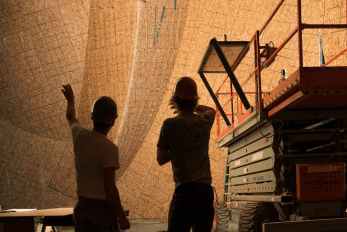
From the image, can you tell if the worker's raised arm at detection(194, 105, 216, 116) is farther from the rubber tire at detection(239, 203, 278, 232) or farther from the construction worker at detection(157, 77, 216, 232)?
the rubber tire at detection(239, 203, 278, 232)

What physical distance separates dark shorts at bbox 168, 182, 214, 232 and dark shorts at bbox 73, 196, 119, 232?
15.2 inches

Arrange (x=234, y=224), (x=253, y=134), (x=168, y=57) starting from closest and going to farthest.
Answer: (x=253, y=134), (x=234, y=224), (x=168, y=57)

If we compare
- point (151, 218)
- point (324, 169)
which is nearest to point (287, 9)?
point (324, 169)

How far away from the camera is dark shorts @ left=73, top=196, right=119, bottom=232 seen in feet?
7.04

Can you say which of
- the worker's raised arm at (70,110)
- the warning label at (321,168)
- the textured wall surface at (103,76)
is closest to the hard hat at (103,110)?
the worker's raised arm at (70,110)

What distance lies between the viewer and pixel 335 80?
3.54 m

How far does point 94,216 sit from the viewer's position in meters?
2.15

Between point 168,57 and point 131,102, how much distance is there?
2.19m

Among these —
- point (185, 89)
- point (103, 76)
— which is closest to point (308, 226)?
point (185, 89)

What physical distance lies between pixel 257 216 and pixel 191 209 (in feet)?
9.17

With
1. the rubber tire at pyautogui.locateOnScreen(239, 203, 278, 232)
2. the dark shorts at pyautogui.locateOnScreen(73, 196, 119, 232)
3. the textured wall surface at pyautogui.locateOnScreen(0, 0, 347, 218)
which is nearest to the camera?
the dark shorts at pyautogui.locateOnScreen(73, 196, 119, 232)

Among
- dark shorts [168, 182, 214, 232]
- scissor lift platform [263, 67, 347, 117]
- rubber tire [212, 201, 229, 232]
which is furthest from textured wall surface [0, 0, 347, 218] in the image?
dark shorts [168, 182, 214, 232]

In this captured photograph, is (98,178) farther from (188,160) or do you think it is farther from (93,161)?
(188,160)

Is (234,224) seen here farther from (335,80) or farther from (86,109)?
(86,109)
